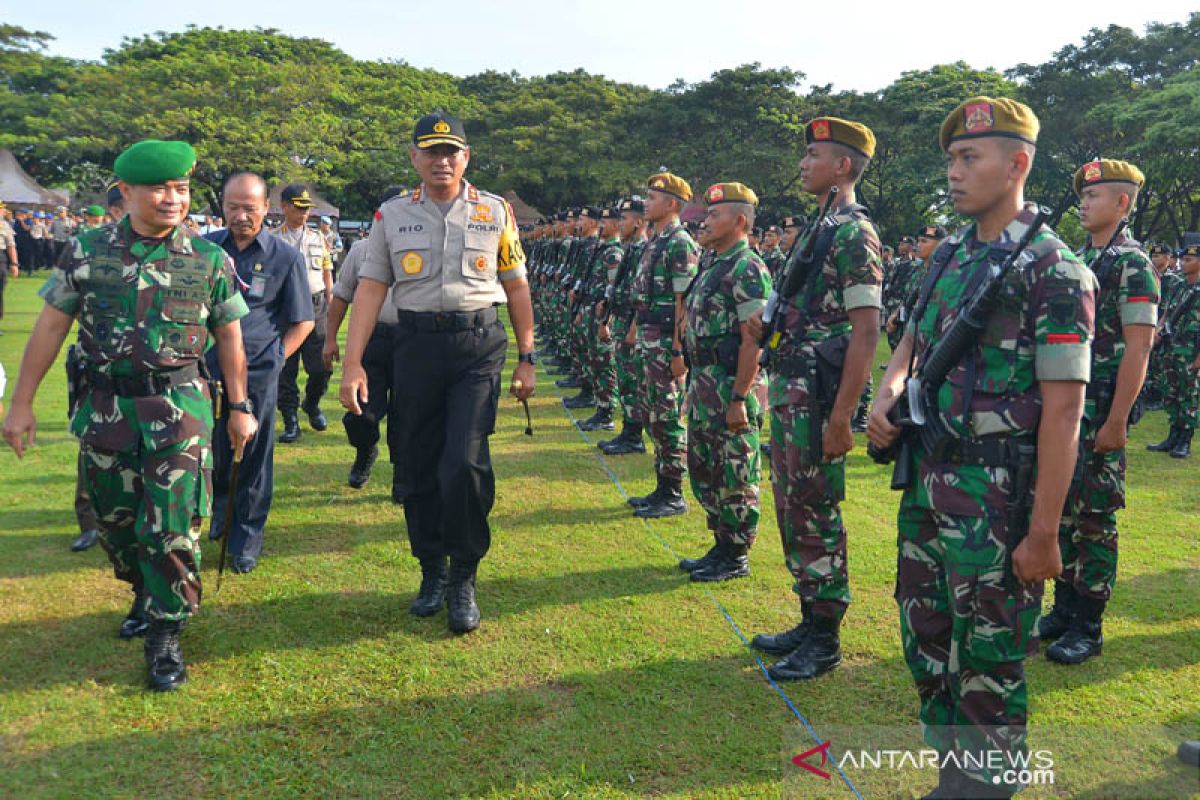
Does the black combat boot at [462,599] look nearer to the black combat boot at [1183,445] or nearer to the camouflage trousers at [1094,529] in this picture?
the camouflage trousers at [1094,529]

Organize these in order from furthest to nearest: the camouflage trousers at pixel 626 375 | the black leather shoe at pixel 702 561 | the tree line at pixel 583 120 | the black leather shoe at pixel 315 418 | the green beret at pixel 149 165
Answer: the tree line at pixel 583 120
the black leather shoe at pixel 315 418
the camouflage trousers at pixel 626 375
the black leather shoe at pixel 702 561
the green beret at pixel 149 165

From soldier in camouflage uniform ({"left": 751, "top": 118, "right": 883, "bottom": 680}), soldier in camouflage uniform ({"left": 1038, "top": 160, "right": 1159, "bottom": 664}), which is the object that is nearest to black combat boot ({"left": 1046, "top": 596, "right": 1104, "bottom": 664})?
soldier in camouflage uniform ({"left": 1038, "top": 160, "right": 1159, "bottom": 664})

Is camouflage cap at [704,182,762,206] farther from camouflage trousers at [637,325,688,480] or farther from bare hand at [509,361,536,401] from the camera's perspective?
camouflage trousers at [637,325,688,480]

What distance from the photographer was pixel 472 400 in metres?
3.90

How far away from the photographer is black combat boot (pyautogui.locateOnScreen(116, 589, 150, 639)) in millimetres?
3766

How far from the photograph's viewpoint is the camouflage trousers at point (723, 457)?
448 cm

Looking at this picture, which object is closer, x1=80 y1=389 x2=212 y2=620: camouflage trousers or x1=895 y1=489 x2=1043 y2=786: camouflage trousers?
x1=895 y1=489 x2=1043 y2=786: camouflage trousers

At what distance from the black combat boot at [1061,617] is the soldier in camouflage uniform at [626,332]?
3.88m

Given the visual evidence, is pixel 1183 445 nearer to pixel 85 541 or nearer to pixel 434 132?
pixel 434 132

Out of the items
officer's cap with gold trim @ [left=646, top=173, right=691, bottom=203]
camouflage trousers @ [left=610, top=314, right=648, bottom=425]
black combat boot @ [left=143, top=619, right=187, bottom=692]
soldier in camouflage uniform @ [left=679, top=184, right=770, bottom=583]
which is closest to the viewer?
black combat boot @ [left=143, top=619, right=187, bottom=692]

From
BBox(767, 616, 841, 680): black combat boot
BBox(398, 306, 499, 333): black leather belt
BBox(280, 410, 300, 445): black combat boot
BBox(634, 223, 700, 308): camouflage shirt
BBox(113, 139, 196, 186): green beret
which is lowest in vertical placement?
BBox(280, 410, 300, 445): black combat boot

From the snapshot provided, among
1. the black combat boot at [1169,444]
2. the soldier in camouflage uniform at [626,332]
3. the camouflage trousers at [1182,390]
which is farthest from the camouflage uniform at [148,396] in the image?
the camouflage trousers at [1182,390]

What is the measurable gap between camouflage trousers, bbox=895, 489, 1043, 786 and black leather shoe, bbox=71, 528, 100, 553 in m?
4.56

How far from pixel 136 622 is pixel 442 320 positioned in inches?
78.5
